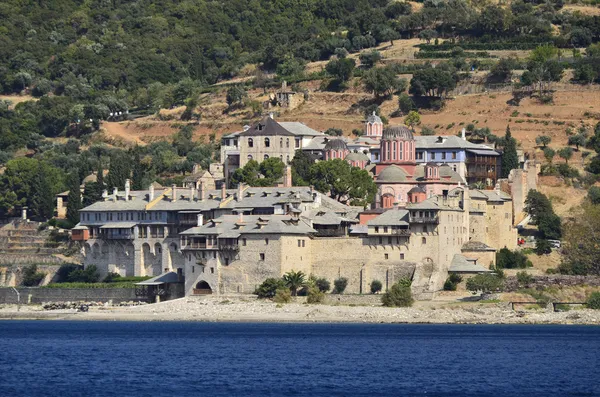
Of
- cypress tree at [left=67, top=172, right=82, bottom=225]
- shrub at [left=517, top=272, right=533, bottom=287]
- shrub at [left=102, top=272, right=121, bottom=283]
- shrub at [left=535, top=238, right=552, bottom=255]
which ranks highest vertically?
cypress tree at [left=67, top=172, right=82, bottom=225]

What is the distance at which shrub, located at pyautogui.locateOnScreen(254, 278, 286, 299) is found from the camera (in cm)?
10181

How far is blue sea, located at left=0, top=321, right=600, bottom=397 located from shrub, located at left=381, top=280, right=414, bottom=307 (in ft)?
4.78

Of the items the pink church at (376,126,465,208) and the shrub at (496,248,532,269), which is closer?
the shrub at (496,248,532,269)

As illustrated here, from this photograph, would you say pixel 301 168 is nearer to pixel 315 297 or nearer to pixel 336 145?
pixel 336 145

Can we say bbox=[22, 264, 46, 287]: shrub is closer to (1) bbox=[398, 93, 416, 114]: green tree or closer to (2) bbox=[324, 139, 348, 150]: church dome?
(2) bbox=[324, 139, 348, 150]: church dome

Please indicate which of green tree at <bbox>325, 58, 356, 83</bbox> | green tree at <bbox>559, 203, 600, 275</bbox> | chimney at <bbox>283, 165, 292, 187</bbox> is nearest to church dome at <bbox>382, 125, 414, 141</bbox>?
chimney at <bbox>283, 165, 292, 187</bbox>

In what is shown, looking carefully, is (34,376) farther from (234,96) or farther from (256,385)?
(234,96)

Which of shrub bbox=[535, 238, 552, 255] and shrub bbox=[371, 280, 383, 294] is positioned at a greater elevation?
shrub bbox=[535, 238, 552, 255]

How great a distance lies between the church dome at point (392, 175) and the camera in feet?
381

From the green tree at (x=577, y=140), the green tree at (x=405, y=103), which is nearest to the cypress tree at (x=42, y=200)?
the green tree at (x=405, y=103)

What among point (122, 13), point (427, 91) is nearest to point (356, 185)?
point (427, 91)

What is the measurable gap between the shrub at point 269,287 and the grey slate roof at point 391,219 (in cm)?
656

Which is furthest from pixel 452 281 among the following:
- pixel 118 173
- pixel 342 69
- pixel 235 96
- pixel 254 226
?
pixel 235 96

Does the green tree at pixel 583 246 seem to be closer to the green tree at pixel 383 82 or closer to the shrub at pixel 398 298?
the shrub at pixel 398 298
